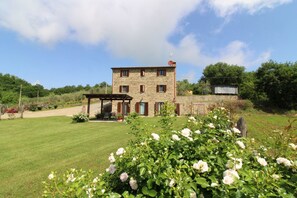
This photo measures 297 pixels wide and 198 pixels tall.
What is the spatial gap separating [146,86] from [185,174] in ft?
92.2

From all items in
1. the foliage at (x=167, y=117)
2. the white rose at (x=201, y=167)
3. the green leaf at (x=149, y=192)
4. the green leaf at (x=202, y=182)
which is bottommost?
the green leaf at (x=149, y=192)

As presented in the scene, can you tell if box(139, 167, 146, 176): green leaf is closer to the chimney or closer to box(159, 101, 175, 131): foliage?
box(159, 101, 175, 131): foliage

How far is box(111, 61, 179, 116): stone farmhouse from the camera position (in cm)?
2919

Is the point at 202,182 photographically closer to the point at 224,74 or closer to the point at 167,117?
the point at 167,117

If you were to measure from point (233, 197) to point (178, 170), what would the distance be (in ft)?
1.33

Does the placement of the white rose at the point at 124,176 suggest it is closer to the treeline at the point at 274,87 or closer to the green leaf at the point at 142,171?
the green leaf at the point at 142,171

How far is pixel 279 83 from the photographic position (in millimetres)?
30625

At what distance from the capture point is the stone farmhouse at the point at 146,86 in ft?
95.8

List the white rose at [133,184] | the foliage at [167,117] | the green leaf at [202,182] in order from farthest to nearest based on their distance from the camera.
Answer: the foliage at [167,117] < the white rose at [133,184] < the green leaf at [202,182]

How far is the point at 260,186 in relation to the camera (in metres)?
1.56

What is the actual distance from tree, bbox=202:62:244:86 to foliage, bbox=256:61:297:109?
79.1 feet

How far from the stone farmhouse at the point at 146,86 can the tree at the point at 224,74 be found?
3330 centimetres

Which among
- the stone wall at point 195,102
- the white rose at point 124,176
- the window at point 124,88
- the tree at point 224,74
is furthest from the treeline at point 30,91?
the white rose at point 124,176

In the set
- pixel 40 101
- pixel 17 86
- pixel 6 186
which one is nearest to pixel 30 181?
pixel 6 186
